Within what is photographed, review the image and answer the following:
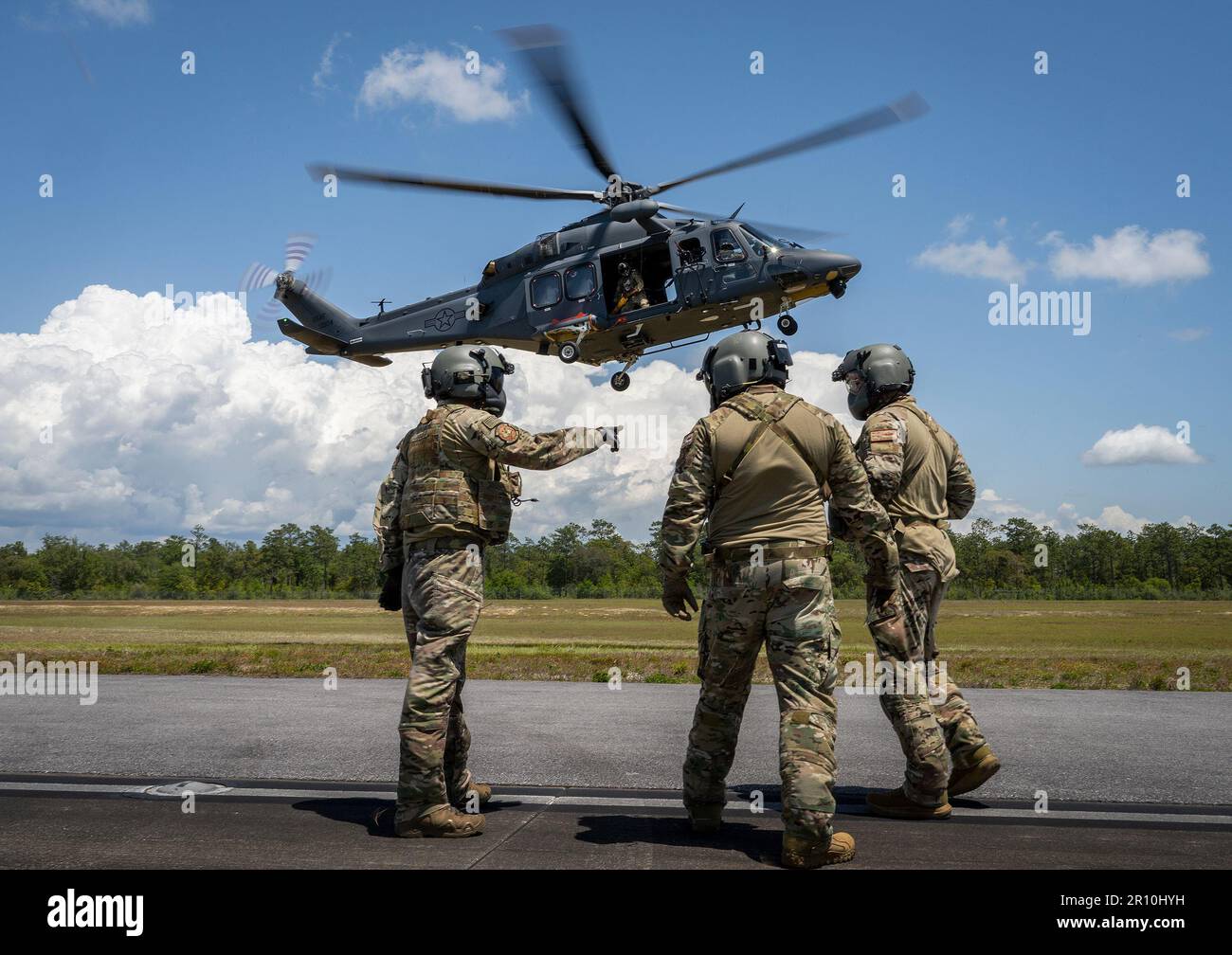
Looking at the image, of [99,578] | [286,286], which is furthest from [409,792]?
[99,578]

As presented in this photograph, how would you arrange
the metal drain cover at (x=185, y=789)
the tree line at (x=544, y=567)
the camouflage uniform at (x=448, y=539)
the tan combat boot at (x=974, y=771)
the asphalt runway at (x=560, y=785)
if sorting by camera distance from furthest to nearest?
1. the tree line at (x=544, y=567)
2. the metal drain cover at (x=185, y=789)
3. the tan combat boot at (x=974, y=771)
4. the camouflage uniform at (x=448, y=539)
5. the asphalt runway at (x=560, y=785)

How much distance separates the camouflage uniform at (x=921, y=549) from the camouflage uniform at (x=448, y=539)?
5.67 feet

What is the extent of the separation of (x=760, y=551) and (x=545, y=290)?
1593 centimetres

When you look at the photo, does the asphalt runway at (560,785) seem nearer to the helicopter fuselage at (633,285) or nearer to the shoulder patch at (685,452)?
the shoulder patch at (685,452)

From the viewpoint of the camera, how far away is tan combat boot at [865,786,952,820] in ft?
16.4

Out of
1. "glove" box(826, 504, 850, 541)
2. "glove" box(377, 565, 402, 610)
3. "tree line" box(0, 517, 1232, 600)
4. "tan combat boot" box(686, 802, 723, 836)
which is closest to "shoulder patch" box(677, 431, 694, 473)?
"glove" box(826, 504, 850, 541)

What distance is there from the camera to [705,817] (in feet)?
14.8

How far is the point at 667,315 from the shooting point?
1895 cm

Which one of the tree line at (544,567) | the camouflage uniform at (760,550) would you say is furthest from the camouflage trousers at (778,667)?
the tree line at (544,567)

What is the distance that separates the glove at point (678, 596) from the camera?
4.54m

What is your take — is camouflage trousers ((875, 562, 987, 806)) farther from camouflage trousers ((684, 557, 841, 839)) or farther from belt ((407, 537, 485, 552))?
belt ((407, 537, 485, 552))

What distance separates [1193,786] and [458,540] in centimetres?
457

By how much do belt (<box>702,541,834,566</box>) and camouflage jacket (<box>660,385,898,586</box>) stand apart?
0.09 feet
